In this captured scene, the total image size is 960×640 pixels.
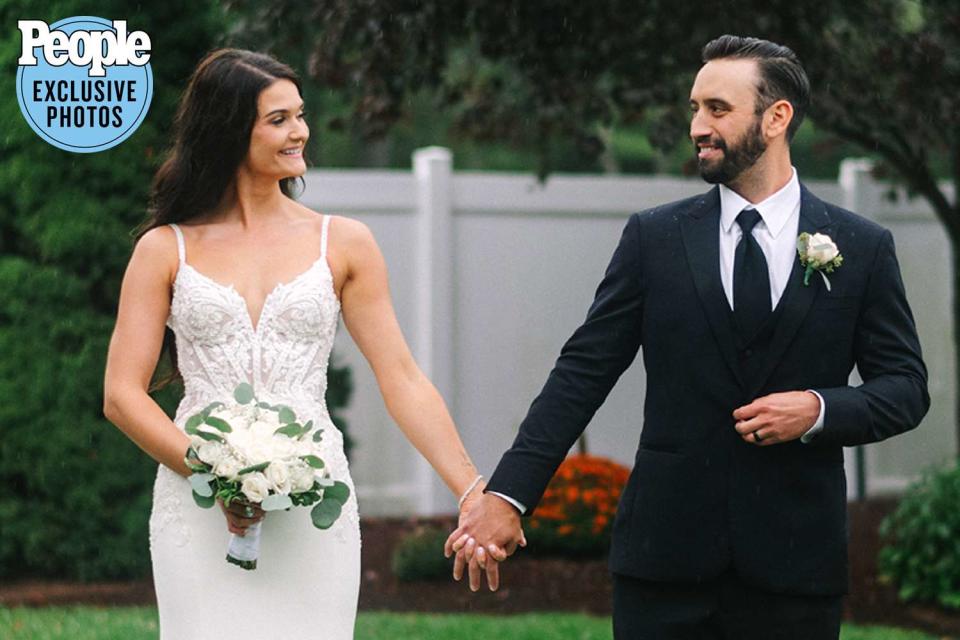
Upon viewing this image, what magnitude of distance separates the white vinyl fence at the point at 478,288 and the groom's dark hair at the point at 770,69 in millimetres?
6694

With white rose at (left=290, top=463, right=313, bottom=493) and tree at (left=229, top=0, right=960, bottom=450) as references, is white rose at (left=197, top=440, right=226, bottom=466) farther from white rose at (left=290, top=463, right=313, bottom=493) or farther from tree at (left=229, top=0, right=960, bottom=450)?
tree at (left=229, top=0, right=960, bottom=450)

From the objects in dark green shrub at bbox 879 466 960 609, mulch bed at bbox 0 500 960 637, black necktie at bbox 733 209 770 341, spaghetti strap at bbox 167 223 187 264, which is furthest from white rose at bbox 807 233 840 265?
dark green shrub at bbox 879 466 960 609

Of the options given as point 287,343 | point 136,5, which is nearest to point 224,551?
point 287,343

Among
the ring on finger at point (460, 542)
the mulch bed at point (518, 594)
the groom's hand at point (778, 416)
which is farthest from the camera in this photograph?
the mulch bed at point (518, 594)

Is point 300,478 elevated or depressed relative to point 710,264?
depressed

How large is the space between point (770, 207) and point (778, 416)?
1.91ft

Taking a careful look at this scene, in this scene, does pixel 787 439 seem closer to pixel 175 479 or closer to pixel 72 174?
pixel 175 479

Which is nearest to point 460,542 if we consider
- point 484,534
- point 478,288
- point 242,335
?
point 484,534

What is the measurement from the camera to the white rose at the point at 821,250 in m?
3.69

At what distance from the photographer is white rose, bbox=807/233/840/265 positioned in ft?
12.1

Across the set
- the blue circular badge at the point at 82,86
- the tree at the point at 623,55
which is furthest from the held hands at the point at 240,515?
the tree at the point at 623,55

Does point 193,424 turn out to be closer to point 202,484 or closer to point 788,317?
point 202,484

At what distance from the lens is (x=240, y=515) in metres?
3.83

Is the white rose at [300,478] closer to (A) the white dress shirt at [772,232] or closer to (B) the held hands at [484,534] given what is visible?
(B) the held hands at [484,534]
